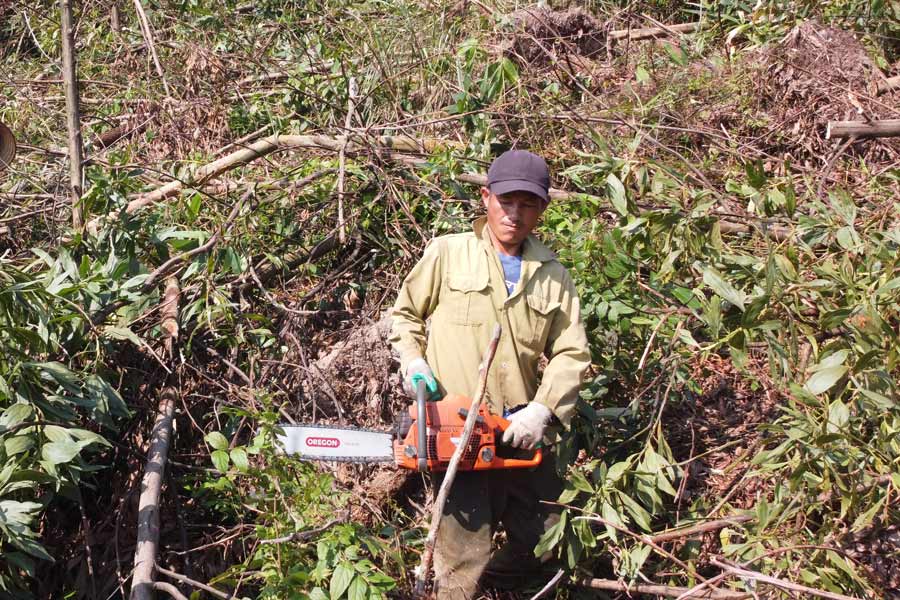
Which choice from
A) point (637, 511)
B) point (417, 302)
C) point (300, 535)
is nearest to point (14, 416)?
point (300, 535)

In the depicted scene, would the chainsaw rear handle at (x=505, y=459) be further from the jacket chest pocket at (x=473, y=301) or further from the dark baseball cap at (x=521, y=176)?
the dark baseball cap at (x=521, y=176)

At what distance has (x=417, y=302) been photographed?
3393 mm

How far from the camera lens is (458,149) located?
5.07 metres

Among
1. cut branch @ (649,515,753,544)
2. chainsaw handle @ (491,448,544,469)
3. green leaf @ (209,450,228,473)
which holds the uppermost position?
green leaf @ (209,450,228,473)

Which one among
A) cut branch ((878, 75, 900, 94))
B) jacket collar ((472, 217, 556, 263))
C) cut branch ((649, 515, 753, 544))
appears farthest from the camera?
cut branch ((878, 75, 900, 94))

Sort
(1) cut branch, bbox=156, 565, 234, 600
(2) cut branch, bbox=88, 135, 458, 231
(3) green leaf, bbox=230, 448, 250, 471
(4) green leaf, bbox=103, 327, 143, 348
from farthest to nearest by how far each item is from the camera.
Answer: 1. (2) cut branch, bbox=88, 135, 458, 231
2. (4) green leaf, bbox=103, 327, 143, 348
3. (3) green leaf, bbox=230, 448, 250, 471
4. (1) cut branch, bbox=156, 565, 234, 600

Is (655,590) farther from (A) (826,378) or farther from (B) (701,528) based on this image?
(A) (826,378)

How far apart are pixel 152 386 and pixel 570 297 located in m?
2.03

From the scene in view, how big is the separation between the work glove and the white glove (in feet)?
0.99

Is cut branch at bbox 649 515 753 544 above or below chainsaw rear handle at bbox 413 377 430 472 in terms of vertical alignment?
below

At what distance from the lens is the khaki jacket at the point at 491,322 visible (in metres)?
3.30

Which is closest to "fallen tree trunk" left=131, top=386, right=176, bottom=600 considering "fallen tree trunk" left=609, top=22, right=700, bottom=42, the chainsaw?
the chainsaw

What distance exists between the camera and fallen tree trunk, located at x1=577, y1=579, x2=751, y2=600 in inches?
131

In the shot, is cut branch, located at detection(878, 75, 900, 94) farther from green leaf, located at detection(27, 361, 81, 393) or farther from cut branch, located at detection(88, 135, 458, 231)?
green leaf, located at detection(27, 361, 81, 393)
